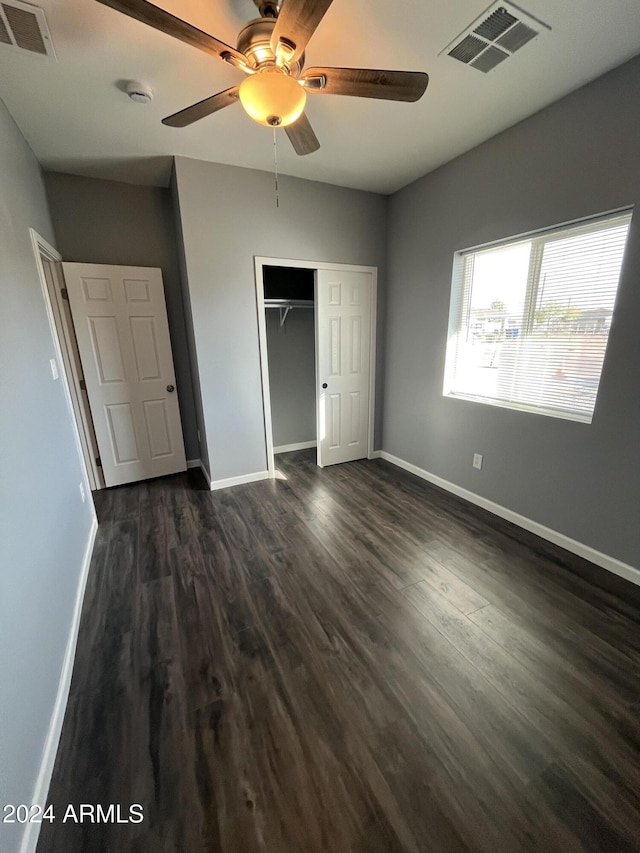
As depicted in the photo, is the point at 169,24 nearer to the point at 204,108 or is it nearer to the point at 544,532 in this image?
the point at 204,108

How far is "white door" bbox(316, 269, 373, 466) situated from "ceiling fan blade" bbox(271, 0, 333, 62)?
6.86ft

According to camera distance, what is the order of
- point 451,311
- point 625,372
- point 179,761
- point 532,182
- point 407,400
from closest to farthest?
point 179,761 → point 625,372 → point 532,182 → point 451,311 → point 407,400

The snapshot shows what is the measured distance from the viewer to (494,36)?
1.60 metres

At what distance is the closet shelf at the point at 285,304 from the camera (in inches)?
139

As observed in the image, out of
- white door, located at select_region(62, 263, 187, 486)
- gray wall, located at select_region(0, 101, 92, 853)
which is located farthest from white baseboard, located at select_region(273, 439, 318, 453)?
gray wall, located at select_region(0, 101, 92, 853)

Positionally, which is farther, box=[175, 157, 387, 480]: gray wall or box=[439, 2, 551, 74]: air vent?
box=[175, 157, 387, 480]: gray wall

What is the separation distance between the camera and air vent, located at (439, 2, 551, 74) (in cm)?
149

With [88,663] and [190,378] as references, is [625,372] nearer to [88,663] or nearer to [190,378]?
[88,663]

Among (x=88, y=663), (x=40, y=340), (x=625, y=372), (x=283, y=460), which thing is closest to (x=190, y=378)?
(x=283, y=460)

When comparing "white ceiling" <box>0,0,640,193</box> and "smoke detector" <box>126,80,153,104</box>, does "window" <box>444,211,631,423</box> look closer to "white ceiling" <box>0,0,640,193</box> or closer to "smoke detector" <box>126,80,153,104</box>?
"white ceiling" <box>0,0,640,193</box>

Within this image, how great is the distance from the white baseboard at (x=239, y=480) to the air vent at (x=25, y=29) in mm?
2915

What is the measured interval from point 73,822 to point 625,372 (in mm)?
3130

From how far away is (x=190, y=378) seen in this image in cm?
374

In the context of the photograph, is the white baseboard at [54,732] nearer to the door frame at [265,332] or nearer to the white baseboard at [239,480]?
the white baseboard at [239,480]
